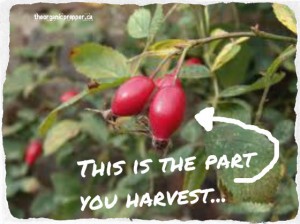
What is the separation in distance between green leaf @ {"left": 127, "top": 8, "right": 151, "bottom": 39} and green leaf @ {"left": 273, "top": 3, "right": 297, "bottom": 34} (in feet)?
0.59

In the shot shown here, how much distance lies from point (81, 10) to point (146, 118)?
471 millimetres

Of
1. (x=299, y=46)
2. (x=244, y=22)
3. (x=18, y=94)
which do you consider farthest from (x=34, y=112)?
(x=299, y=46)

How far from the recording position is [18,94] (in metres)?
1.61

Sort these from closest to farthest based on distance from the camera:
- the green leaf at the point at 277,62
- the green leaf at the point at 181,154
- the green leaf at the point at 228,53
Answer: the green leaf at the point at 277,62 → the green leaf at the point at 228,53 → the green leaf at the point at 181,154

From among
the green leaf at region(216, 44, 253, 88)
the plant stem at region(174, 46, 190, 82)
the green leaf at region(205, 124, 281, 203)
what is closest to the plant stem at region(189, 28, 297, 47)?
the plant stem at region(174, 46, 190, 82)

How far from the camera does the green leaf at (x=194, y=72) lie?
0.97 metres

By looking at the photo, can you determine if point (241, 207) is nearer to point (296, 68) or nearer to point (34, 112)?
point (296, 68)

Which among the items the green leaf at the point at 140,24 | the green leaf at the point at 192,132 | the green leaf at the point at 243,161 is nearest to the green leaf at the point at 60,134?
the green leaf at the point at 192,132

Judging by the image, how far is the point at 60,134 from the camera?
54.9 inches

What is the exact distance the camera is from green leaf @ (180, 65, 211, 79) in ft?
3.18

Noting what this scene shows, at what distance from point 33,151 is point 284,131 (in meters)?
0.65

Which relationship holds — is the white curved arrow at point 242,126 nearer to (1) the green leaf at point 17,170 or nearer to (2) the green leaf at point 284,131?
(2) the green leaf at point 284,131

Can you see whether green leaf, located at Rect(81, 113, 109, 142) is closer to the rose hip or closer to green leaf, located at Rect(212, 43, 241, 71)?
green leaf, located at Rect(212, 43, 241, 71)

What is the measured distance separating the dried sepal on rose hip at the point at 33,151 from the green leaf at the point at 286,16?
2.37ft
